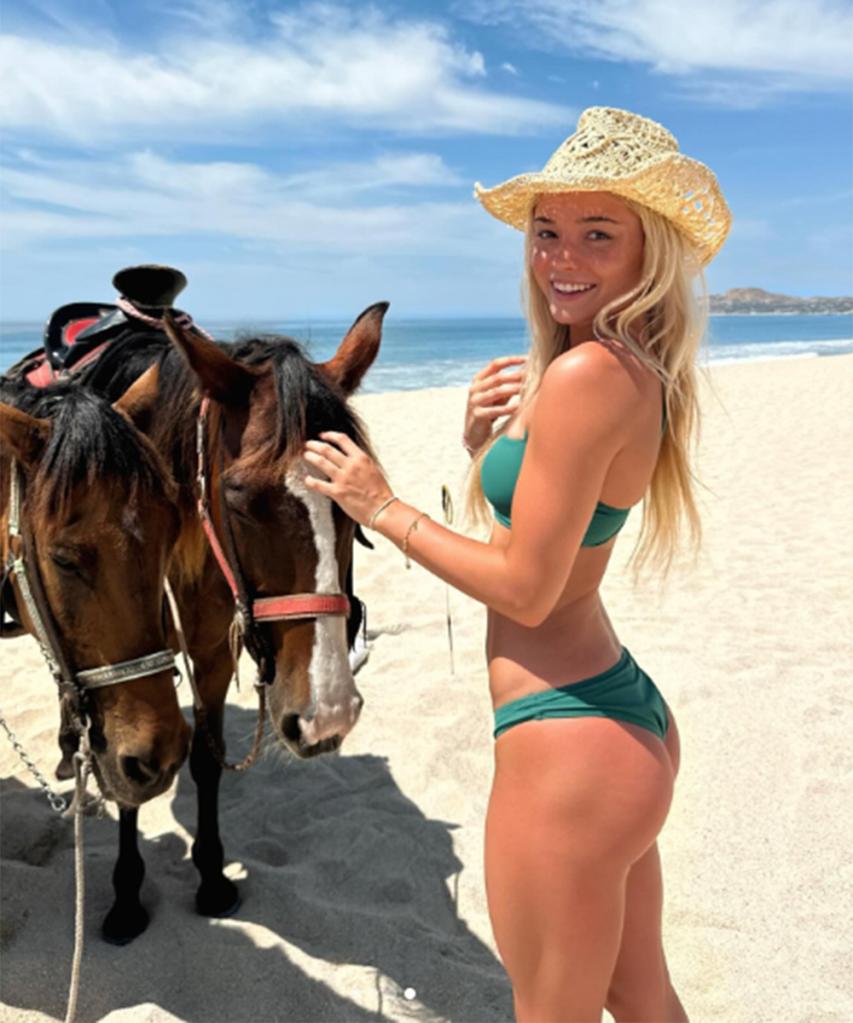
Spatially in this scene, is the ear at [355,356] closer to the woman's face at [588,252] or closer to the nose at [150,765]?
the woman's face at [588,252]

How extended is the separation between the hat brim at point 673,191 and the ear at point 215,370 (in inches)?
35.0

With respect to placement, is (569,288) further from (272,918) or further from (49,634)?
(272,918)

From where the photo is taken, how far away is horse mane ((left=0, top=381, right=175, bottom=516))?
1920mm

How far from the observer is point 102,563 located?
6.36 ft

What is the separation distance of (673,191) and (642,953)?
1.61 m

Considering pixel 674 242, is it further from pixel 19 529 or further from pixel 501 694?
pixel 19 529

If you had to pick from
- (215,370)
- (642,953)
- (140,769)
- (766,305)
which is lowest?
(642,953)

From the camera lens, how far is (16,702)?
427 cm

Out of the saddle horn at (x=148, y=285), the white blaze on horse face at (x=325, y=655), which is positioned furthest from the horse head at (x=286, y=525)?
the saddle horn at (x=148, y=285)

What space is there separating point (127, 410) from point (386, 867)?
77.7 inches

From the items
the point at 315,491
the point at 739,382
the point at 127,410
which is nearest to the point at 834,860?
the point at 315,491

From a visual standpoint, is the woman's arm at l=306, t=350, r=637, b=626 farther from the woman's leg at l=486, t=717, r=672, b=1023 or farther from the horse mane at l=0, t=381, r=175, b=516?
the horse mane at l=0, t=381, r=175, b=516

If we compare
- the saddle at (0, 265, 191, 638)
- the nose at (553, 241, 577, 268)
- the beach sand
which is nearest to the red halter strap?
the nose at (553, 241, 577, 268)

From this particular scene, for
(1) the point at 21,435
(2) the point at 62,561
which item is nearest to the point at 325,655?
(2) the point at 62,561
